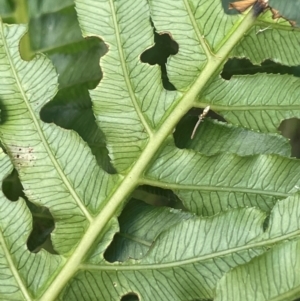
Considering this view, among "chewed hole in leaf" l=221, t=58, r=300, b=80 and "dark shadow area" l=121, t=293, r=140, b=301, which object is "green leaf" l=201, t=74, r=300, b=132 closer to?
"chewed hole in leaf" l=221, t=58, r=300, b=80

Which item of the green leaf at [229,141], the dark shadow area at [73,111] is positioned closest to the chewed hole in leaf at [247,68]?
the green leaf at [229,141]

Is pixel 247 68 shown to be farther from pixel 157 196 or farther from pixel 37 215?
pixel 37 215

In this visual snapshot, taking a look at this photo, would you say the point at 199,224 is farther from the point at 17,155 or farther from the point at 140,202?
the point at 17,155

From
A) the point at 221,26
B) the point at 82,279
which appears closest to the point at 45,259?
the point at 82,279

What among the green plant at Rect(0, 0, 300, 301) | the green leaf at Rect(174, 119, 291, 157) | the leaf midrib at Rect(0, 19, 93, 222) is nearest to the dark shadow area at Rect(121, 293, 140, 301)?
the green plant at Rect(0, 0, 300, 301)

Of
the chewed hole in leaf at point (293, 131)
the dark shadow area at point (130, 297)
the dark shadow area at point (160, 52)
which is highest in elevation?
the dark shadow area at point (160, 52)

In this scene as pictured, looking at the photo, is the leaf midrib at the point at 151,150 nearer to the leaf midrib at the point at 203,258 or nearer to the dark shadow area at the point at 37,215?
A: the leaf midrib at the point at 203,258
